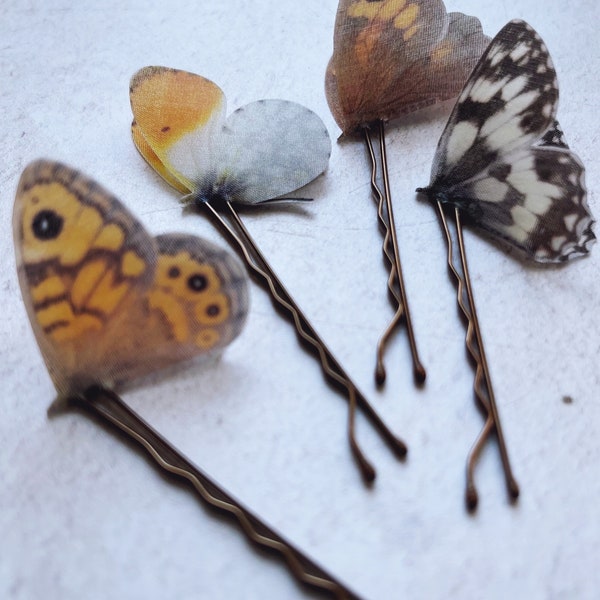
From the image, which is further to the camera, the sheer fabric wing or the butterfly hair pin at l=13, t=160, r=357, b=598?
the sheer fabric wing

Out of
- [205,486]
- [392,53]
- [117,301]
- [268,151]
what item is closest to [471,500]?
[205,486]

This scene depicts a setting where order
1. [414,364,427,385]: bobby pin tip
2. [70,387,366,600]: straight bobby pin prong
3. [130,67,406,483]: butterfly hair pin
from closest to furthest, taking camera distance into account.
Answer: [70,387,366,600]: straight bobby pin prong, [414,364,427,385]: bobby pin tip, [130,67,406,483]: butterfly hair pin

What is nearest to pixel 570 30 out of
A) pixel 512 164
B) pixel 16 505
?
pixel 512 164

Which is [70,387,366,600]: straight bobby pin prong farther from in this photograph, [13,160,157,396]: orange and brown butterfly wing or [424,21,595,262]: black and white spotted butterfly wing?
[424,21,595,262]: black and white spotted butterfly wing

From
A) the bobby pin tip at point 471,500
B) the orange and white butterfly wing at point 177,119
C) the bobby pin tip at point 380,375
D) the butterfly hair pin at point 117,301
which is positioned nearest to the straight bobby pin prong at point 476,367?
the bobby pin tip at point 471,500

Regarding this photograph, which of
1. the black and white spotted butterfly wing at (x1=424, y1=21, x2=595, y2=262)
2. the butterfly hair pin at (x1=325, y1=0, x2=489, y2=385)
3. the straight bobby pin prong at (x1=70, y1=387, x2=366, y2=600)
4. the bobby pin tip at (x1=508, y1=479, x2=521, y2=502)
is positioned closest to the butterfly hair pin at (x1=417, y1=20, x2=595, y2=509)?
the black and white spotted butterfly wing at (x1=424, y1=21, x2=595, y2=262)

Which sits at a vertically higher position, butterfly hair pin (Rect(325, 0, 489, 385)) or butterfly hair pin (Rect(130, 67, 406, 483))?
butterfly hair pin (Rect(325, 0, 489, 385))

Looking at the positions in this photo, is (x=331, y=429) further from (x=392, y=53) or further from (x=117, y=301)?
(x=392, y=53)
